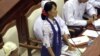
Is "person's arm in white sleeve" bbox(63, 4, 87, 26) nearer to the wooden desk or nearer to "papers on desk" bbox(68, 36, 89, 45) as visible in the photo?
"papers on desk" bbox(68, 36, 89, 45)

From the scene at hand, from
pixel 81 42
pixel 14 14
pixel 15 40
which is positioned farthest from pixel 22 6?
pixel 81 42

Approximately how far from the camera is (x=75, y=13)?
147 inches

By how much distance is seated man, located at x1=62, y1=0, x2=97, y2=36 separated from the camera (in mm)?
3619

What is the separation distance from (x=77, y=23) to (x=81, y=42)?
27.9 inches

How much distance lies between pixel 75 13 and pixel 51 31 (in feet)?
3.55

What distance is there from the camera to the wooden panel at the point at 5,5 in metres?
3.65

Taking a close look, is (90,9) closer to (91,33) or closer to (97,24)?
(97,24)

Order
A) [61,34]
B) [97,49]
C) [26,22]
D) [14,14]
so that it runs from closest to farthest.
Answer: [97,49] → [61,34] → [26,22] → [14,14]

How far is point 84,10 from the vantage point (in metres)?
3.86

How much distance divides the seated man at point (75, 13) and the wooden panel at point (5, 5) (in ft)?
2.38

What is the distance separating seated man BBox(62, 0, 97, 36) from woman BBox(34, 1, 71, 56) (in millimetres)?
785

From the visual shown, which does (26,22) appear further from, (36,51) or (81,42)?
(81,42)

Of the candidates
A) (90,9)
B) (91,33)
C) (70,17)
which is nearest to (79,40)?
(91,33)

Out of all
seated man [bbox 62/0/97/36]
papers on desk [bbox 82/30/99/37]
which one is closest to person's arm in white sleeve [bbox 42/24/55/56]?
papers on desk [bbox 82/30/99/37]
